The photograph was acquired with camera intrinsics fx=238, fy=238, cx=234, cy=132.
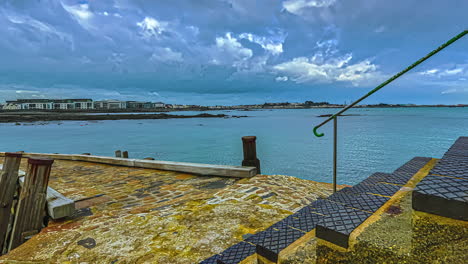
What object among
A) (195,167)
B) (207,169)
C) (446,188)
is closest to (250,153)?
(207,169)

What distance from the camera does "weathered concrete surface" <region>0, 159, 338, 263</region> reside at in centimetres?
301

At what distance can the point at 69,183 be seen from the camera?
6.69 meters

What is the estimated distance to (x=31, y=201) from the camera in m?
4.13

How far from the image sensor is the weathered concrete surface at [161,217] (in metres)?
3.01

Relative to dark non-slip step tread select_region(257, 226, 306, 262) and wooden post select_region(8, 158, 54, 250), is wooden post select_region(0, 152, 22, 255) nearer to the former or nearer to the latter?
wooden post select_region(8, 158, 54, 250)

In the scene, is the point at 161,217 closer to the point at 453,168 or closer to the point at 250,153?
the point at 250,153

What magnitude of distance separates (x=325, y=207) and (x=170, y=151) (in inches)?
1005

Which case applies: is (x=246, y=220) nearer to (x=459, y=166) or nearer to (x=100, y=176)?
(x=459, y=166)

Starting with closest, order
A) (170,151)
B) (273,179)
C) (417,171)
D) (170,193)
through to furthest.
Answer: (417,171) < (170,193) < (273,179) < (170,151)

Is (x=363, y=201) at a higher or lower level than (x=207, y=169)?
higher

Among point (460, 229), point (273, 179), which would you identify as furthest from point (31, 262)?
point (273, 179)

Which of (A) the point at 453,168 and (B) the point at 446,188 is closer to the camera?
(B) the point at 446,188

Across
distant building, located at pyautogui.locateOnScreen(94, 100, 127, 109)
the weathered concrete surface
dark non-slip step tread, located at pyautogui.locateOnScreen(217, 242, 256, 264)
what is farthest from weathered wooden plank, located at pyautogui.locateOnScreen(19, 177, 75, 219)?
distant building, located at pyautogui.locateOnScreen(94, 100, 127, 109)

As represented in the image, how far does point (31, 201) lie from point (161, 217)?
233cm
